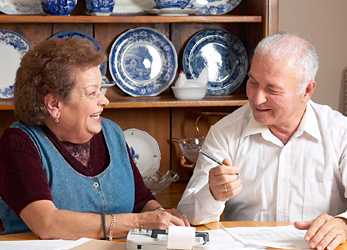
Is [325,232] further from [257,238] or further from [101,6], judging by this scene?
[101,6]

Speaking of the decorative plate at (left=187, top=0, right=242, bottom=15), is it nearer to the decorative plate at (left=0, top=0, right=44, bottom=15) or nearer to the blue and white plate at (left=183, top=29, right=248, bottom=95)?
the blue and white plate at (left=183, top=29, right=248, bottom=95)

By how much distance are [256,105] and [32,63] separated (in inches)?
26.4

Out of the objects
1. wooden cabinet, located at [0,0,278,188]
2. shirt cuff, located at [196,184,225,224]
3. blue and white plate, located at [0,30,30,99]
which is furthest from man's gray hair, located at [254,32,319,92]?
blue and white plate, located at [0,30,30,99]

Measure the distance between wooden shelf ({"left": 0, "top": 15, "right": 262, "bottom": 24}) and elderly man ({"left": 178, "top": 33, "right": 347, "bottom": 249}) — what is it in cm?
75

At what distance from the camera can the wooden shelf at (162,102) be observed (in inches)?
113

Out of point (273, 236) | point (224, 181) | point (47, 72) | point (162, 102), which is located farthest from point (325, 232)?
point (162, 102)

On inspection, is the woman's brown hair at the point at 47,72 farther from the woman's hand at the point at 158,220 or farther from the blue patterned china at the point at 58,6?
the blue patterned china at the point at 58,6

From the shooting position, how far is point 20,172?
197 centimetres

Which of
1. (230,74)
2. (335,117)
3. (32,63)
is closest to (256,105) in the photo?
(335,117)

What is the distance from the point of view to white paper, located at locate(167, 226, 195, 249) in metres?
1.64

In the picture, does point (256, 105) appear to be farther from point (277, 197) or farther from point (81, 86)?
point (81, 86)

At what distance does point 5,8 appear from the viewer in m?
2.90

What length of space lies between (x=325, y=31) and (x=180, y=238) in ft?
5.82

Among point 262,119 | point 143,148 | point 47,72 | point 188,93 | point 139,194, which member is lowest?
point 143,148
